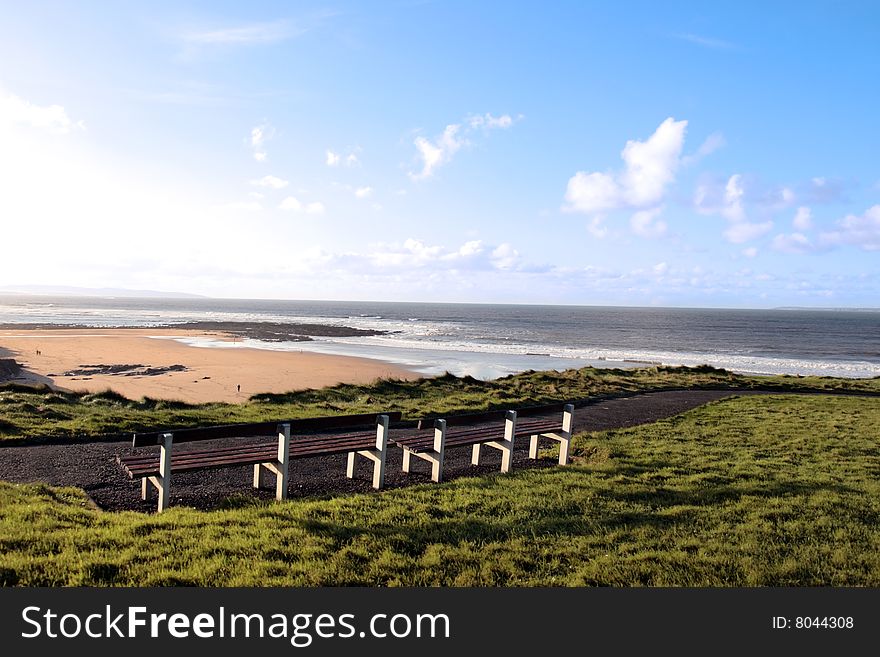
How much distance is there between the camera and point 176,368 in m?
29.9

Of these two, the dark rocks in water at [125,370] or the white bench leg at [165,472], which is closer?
the white bench leg at [165,472]

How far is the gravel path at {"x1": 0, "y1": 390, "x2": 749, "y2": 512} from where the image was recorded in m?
6.41

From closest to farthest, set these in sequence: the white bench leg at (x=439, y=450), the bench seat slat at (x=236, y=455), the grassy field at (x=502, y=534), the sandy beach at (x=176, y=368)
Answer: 1. the grassy field at (x=502, y=534)
2. the bench seat slat at (x=236, y=455)
3. the white bench leg at (x=439, y=450)
4. the sandy beach at (x=176, y=368)

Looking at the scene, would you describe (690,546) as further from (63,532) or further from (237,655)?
(63,532)

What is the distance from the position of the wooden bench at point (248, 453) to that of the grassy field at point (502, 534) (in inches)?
18.3

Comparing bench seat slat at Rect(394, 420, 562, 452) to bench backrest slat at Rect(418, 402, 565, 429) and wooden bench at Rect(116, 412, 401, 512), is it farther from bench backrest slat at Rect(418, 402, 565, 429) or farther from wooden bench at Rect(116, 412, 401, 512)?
wooden bench at Rect(116, 412, 401, 512)

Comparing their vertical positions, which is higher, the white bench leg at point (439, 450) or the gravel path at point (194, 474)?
the white bench leg at point (439, 450)

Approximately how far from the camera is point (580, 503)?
606 cm

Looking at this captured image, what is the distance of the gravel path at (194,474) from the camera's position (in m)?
6.41

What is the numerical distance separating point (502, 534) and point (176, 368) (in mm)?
28858

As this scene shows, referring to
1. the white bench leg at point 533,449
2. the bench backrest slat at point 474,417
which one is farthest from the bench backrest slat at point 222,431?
the white bench leg at point 533,449

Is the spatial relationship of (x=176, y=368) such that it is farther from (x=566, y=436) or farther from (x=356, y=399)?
(x=566, y=436)

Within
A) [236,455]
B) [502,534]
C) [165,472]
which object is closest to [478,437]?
[502,534]

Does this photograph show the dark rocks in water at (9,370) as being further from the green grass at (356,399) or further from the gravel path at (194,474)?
the gravel path at (194,474)
